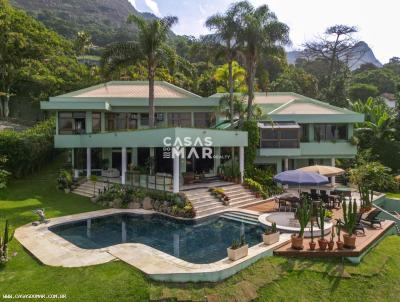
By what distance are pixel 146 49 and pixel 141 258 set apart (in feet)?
62.0

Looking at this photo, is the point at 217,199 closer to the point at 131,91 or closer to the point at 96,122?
the point at 96,122

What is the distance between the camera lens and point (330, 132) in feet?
102

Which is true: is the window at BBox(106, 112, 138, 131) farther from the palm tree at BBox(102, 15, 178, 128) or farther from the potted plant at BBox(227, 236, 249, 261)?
the potted plant at BBox(227, 236, 249, 261)

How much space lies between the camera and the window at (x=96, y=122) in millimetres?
30156

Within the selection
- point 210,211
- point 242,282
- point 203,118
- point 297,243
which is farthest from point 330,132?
point 242,282

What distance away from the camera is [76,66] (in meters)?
55.1

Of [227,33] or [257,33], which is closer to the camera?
[257,33]

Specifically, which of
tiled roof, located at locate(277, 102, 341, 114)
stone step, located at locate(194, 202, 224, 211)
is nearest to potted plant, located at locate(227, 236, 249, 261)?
stone step, located at locate(194, 202, 224, 211)

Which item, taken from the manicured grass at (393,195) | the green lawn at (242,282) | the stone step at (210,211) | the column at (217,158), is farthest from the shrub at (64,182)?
the manicured grass at (393,195)

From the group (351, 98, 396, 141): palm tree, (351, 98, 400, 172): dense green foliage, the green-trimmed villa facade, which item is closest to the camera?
the green-trimmed villa facade

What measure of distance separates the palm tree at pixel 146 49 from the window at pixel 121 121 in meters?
6.00

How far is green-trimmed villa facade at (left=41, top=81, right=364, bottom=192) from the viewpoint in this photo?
91.8ft

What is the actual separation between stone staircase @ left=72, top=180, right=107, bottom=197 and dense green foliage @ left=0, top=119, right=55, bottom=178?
653cm

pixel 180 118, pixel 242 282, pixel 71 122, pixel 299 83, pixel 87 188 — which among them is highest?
pixel 299 83
